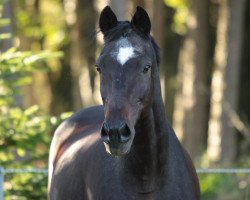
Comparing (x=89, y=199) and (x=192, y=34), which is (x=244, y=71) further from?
(x=89, y=199)

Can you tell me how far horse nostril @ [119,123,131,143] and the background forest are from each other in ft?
3.49

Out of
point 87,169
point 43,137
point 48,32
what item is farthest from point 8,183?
point 48,32

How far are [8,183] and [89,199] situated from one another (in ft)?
14.2

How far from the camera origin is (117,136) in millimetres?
4629

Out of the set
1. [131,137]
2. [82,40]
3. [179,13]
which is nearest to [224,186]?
[131,137]

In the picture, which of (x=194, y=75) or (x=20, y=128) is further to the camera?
(x=194, y=75)

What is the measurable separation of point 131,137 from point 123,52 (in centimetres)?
60

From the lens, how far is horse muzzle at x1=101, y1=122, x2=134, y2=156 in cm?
461

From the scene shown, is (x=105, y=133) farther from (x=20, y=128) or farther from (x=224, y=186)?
(x=224, y=186)

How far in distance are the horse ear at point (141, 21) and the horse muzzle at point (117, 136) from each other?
2.94 feet

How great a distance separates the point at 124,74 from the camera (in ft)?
16.2

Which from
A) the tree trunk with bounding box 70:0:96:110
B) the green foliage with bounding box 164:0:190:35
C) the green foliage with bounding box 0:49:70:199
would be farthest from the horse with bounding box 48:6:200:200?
the green foliage with bounding box 164:0:190:35

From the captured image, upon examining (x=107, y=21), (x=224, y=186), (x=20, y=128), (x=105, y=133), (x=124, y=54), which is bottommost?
(x=224, y=186)

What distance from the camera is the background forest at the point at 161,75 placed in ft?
31.6
